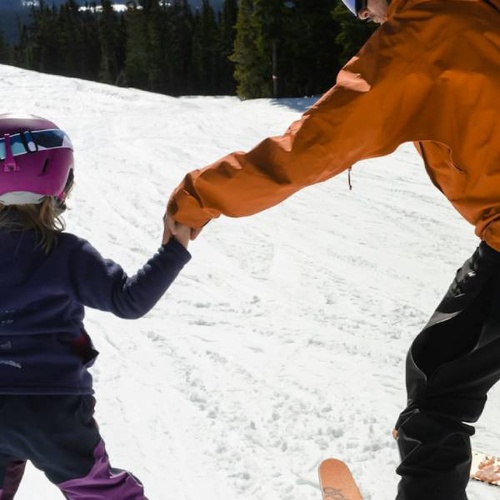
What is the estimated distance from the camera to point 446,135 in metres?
1.78

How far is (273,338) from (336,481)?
1.45m

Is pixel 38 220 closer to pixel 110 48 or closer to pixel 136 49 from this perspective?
pixel 136 49

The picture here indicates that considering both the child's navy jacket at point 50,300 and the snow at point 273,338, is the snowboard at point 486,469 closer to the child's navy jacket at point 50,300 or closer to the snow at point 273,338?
the snow at point 273,338

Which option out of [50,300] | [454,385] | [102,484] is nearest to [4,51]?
[50,300]

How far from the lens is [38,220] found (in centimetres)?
199

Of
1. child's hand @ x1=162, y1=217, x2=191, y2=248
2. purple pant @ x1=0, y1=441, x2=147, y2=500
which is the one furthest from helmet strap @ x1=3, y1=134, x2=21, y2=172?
purple pant @ x1=0, y1=441, x2=147, y2=500

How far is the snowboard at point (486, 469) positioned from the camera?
8.95 feet

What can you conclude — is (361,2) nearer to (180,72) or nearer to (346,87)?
(346,87)

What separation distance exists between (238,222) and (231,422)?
340 centimetres

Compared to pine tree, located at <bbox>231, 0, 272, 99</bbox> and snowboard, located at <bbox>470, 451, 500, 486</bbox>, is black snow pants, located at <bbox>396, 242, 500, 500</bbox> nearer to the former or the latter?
snowboard, located at <bbox>470, 451, 500, 486</bbox>

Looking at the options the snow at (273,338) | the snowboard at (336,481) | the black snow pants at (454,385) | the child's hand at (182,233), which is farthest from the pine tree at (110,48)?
the black snow pants at (454,385)

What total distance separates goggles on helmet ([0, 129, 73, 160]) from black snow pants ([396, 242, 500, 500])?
4.24ft

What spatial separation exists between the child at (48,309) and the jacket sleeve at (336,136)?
12.3 inches

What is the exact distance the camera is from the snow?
9.50 feet
